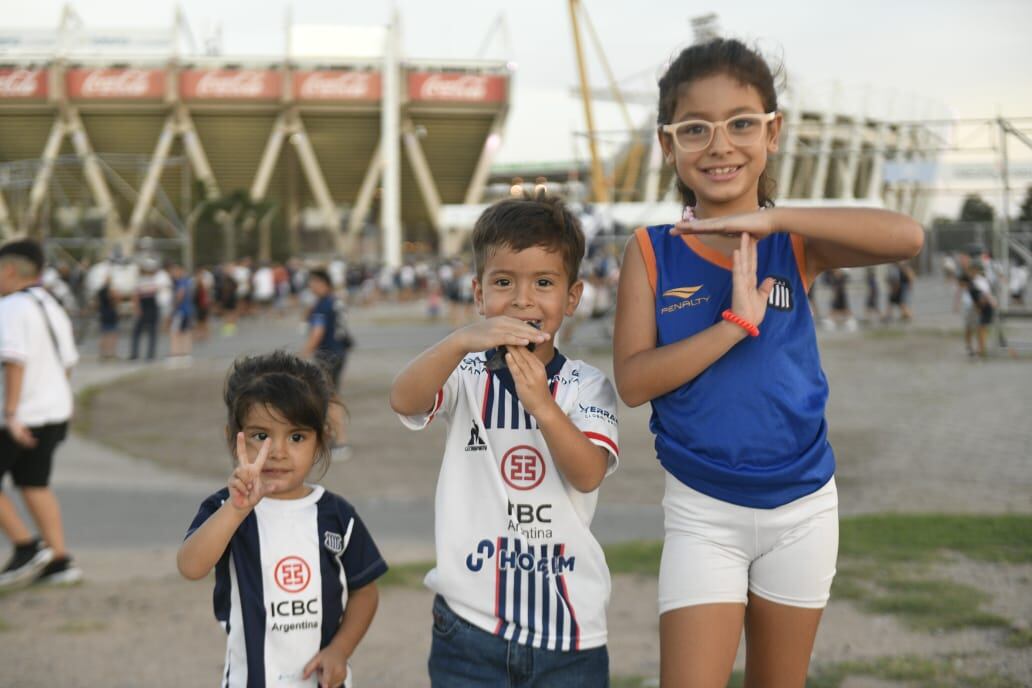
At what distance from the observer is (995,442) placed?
973 centimetres

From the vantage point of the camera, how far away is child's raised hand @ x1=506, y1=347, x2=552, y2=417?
7.13 feet

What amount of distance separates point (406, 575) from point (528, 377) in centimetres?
367

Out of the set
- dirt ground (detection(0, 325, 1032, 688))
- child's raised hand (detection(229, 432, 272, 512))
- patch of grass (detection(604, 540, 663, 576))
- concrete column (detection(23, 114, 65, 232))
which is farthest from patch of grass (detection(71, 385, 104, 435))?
child's raised hand (detection(229, 432, 272, 512))

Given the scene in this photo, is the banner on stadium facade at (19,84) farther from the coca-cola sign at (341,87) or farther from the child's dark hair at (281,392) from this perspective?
the coca-cola sign at (341,87)

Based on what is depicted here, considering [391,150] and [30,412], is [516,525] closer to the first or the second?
[30,412]

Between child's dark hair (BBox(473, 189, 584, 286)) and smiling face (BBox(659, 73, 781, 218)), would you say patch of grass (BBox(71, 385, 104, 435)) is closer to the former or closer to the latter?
child's dark hair (BBox(473, 189, 584, 286))

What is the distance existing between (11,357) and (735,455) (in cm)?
468

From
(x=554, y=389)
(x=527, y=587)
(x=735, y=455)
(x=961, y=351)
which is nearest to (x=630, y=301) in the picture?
(x=554, y=389)

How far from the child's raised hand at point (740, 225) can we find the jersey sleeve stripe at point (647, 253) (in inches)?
8.7

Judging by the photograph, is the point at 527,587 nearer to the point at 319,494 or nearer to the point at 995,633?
the point at 319,494

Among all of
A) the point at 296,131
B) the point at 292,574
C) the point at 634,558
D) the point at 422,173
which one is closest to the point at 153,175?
the point at 296,131

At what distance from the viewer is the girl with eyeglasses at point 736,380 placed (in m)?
2.18

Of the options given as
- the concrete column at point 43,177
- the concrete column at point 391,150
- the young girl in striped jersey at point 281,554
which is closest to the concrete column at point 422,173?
the concrete column at point 391,150

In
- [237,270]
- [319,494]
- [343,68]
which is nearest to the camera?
[319,494]
